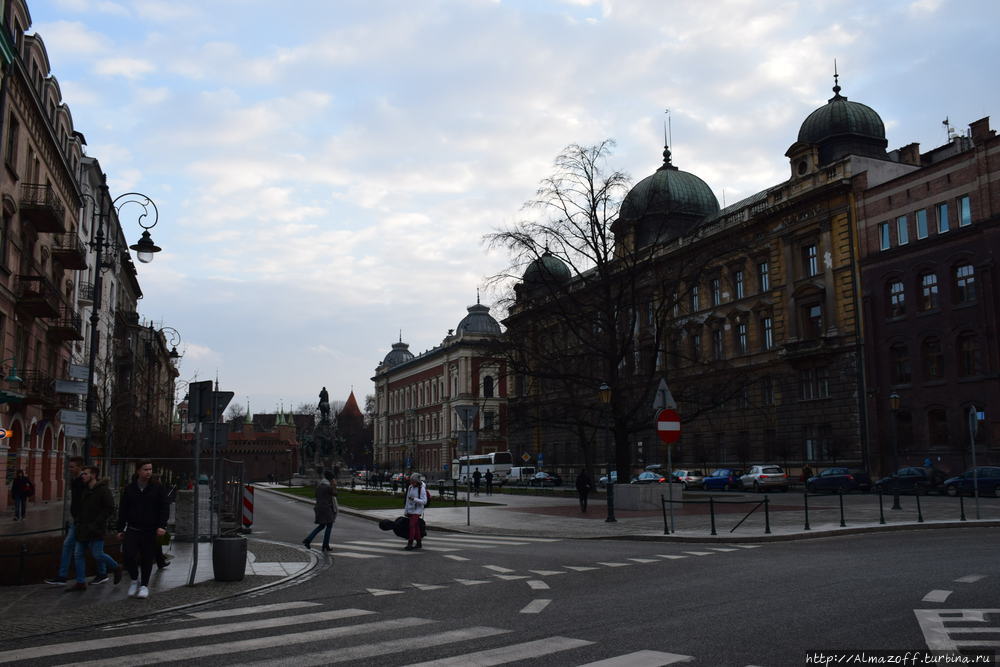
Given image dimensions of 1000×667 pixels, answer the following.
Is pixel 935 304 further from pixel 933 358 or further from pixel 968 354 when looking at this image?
pixel 968 354

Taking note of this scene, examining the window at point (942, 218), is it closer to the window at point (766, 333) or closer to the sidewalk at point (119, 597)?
the window at point (766, 333)

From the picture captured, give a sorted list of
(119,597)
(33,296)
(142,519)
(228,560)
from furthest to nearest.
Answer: (33,296), (228,560), (142,519), (119,597)

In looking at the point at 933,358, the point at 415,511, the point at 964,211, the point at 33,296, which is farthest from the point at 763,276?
the point at 415,511

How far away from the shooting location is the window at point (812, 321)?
52.7 m

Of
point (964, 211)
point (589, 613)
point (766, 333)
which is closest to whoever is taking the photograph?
point (589, 613)

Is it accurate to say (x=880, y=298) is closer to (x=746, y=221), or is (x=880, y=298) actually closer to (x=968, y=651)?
(x=746, y=221)

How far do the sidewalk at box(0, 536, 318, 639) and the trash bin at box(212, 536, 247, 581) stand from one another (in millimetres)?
140

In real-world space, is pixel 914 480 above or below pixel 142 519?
below

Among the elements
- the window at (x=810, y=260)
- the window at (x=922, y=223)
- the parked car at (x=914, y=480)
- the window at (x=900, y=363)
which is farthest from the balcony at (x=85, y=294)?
the window at (x=922, y=223)

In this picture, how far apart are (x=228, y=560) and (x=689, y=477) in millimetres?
44502

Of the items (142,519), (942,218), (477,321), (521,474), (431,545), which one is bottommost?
(521,474)

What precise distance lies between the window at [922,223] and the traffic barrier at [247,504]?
38459mm

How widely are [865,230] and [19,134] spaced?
42150mm

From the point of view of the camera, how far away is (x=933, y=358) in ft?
152
